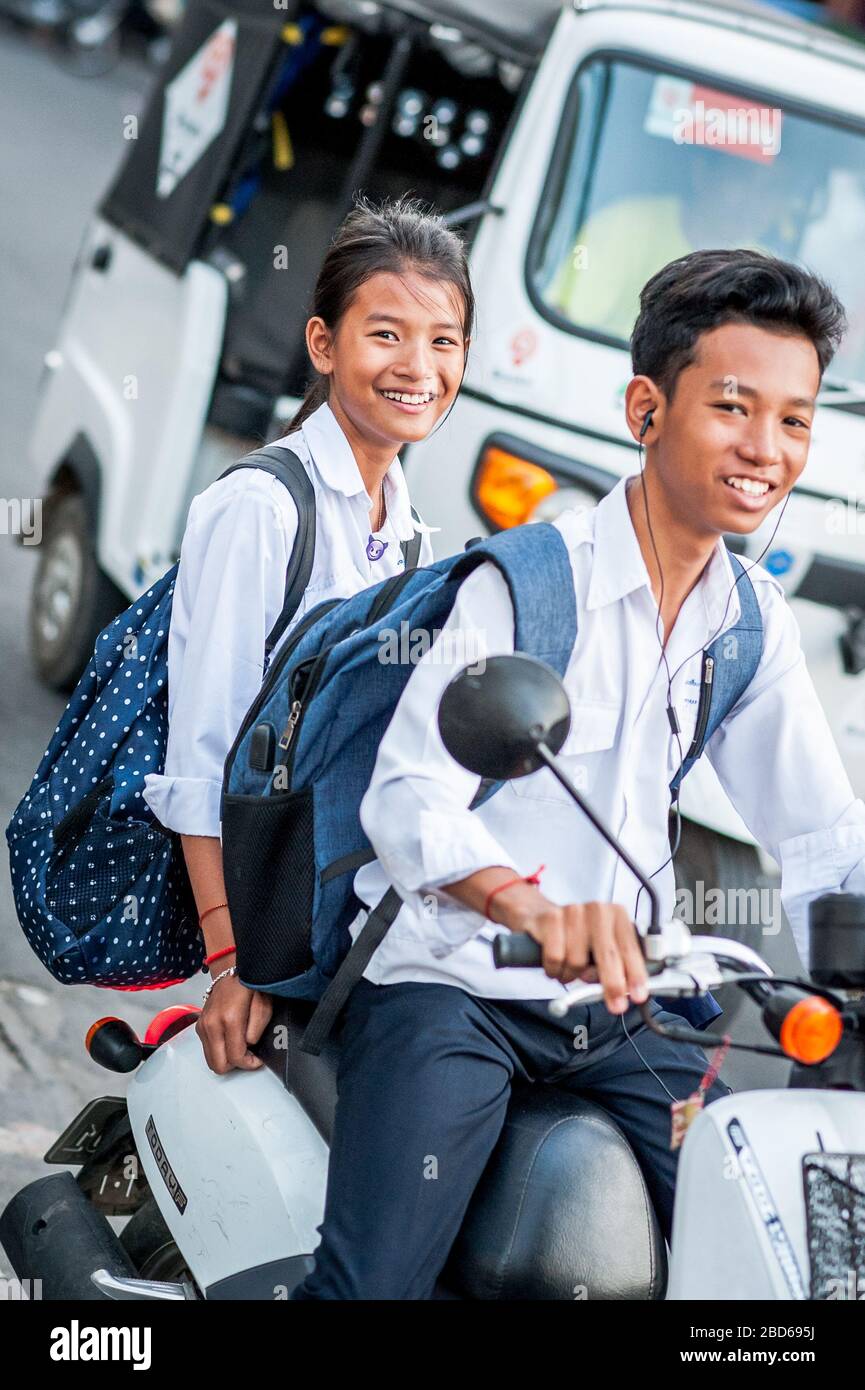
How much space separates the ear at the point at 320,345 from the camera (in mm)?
2789

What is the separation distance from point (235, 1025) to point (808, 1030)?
853mm

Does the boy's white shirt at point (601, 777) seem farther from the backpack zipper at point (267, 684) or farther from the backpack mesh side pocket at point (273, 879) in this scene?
the backpack zipper at point (267, 684)

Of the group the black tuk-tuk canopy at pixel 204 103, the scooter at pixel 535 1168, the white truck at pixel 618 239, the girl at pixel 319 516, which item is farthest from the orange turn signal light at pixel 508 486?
the scooter at pixel 535 1168

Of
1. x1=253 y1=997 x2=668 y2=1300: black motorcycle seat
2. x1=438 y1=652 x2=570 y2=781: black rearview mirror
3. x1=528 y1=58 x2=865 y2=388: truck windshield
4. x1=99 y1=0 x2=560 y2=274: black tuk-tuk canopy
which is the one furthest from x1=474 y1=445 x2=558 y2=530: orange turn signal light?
x1=438 y1=652 x2=570 y2=781: black rearview mirror

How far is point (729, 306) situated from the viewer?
1.96 m

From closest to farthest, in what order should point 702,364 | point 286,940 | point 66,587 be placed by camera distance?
point 702,364 < point 286,940 < point 66,587

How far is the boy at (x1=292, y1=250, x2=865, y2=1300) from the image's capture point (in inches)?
73.9

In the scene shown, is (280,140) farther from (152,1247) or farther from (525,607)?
(525,607)

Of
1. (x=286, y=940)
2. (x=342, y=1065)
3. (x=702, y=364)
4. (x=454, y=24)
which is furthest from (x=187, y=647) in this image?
(x=454, y=24)

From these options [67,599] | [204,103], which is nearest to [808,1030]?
[67,599]

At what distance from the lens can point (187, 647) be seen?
2.52m

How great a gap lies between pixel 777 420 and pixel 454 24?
325 centimetres
